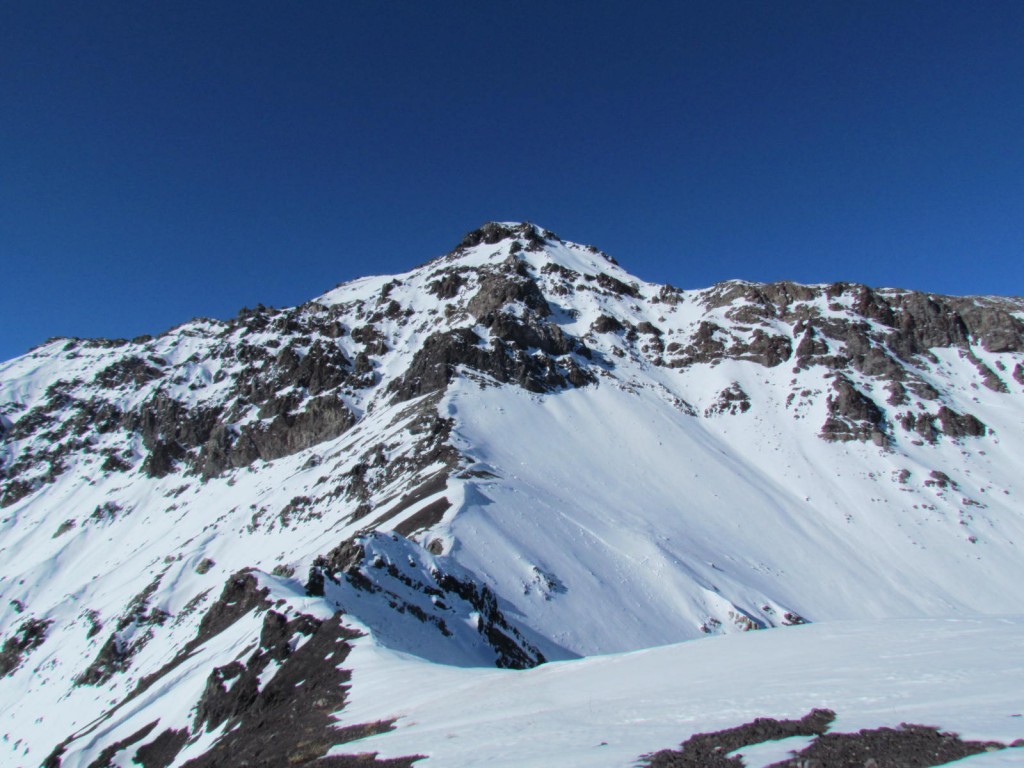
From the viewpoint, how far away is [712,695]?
37.5 feet

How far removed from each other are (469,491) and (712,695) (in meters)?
40.4

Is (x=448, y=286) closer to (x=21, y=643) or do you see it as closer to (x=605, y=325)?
(x=605, y=325)

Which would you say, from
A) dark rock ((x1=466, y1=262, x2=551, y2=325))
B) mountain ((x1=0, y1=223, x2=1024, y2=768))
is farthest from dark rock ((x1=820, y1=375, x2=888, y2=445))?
dark rock ((x1=466, y1=262, x2=551, y2=325))

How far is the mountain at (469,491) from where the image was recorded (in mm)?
29219

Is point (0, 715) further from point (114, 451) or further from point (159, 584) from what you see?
point (114, 451)

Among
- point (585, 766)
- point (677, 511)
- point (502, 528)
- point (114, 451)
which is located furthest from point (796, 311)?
point (114, 451)

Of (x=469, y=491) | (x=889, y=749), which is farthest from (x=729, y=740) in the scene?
(x=469, y=491)

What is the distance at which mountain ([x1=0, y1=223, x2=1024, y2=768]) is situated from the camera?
29219 mm

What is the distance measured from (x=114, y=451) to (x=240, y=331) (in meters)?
41.8

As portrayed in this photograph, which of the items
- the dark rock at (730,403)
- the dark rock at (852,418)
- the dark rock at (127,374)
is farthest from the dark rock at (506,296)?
the dark rock at (127,374)

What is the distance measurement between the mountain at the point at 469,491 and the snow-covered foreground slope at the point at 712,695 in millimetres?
1246

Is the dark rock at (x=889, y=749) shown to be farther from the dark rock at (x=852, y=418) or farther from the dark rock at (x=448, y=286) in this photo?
the dark rock at (x=448, y=286)

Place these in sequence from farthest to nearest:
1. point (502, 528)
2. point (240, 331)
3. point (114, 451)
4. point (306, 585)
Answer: point (240, 331) < point (114, 451) < point (502, 528) < point (306, 585)

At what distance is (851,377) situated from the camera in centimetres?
9962
